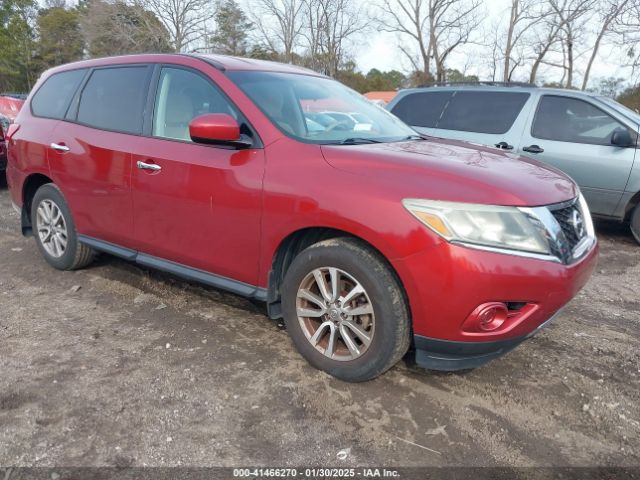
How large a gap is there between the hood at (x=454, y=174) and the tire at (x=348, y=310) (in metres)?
0.39

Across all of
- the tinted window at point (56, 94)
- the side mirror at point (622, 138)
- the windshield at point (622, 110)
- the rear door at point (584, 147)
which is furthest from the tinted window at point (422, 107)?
the tinted window at point (56, 94)

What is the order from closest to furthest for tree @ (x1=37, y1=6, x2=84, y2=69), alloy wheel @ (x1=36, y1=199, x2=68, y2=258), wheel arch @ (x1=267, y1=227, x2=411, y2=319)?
wheel arch @ (x1=267, y1=227, x2=411, y2=319), alloy wheel @ (x1=36, y1=199, x2=68, y2=258), tree @ (x1=37, y1=6, x2=84, y2=69)

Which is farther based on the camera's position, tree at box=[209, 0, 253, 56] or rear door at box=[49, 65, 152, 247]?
tree at box=[209, 0, 253, 56]

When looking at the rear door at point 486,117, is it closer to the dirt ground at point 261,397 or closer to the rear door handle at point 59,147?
the dirt ground at point 261,397

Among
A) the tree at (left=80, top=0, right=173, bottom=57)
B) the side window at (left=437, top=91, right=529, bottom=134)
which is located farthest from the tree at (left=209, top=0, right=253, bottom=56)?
the side window at (left=437, top=91, right=529, bottom=134)

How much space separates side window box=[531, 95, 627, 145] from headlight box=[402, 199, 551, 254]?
13.9ft

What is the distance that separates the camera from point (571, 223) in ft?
8.91

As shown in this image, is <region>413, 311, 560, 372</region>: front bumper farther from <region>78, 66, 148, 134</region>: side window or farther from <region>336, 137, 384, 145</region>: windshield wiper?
<region>78, 66, 148, 134</region>: side window

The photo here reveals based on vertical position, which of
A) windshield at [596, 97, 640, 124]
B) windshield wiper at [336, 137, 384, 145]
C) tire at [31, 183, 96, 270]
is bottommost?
tire at [31, 183, 96, 270]

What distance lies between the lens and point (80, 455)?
7.44 feet

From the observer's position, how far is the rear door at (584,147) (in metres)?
5.81

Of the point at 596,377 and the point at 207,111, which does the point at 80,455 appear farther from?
the point at 596,377

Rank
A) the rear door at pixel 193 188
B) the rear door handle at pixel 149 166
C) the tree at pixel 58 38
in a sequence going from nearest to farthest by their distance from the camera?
the rear door at pixel 193 188 < the rear door handle at pixel 149 166 < the tree at pixel 58 38

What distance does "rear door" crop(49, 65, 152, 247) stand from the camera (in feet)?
12.1
